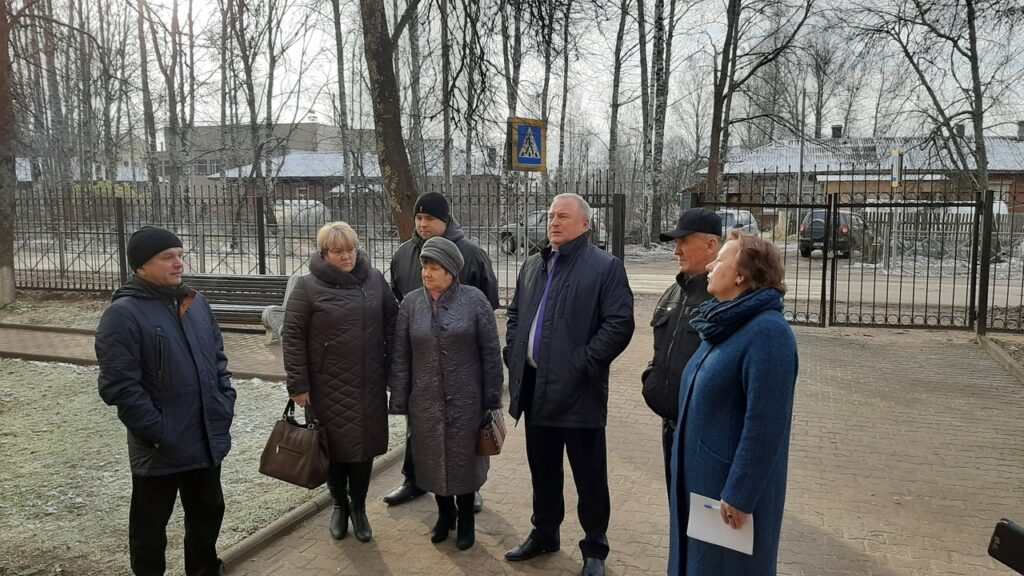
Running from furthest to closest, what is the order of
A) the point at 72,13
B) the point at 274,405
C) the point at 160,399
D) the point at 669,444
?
the point at 72,13
the point at 274,405
the point at 669,444
the point at 160,399

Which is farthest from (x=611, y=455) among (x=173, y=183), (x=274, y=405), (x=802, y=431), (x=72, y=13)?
(x=72, y=13)

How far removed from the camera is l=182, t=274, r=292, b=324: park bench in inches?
396

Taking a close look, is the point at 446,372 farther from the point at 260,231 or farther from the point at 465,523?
the point at 260,231

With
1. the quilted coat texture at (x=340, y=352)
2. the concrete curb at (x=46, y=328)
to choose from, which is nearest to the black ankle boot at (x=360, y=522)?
the quilted coat texture at (x=340, y=352)

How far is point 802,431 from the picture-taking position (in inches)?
233

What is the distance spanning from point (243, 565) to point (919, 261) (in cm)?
2136

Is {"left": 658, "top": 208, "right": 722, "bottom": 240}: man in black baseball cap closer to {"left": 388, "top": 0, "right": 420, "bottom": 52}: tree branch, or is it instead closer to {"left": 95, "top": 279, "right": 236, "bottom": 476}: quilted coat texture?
{"left": 95, "top": 279, "right": 236, "bottom": 476}: quilted coat texture

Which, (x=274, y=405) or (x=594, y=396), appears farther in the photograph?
(x=274, y=405)

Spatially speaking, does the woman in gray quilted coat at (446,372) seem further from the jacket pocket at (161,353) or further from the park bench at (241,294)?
the park bench at (241,294)

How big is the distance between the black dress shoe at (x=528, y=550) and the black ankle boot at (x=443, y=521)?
390mm

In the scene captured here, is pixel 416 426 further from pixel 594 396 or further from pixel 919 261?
pixel 919 261

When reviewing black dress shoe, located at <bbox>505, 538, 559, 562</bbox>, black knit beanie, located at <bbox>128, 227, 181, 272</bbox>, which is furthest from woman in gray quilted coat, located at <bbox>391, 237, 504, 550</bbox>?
black knit beanie, located at <bbox>128, 227, 181, 272</bbox>

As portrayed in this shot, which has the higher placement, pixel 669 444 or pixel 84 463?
pixel 669 444

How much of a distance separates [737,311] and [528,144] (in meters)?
5.96
